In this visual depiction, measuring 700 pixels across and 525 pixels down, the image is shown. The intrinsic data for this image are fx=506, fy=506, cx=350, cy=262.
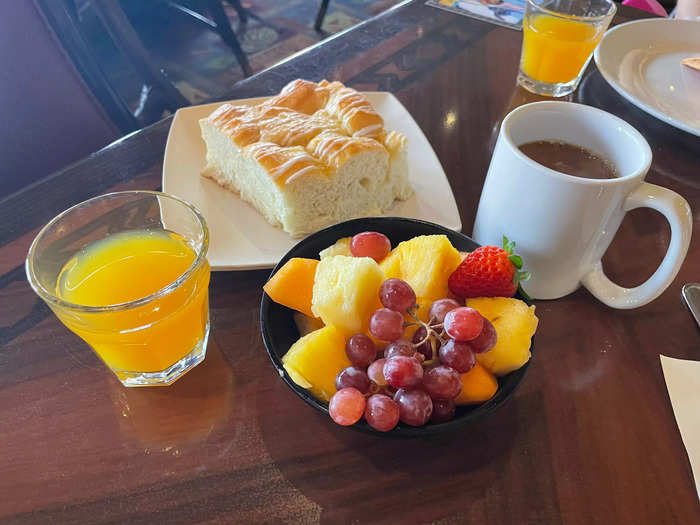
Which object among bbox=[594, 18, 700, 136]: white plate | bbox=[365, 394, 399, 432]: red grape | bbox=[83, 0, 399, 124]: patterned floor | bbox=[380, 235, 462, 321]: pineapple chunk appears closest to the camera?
bbox=[365, 394, 399, 432]: red grape

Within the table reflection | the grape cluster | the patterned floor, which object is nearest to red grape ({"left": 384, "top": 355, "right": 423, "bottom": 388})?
the grape cluster

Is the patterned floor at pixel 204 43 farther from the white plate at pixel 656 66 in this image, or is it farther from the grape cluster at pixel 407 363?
the grape cluster at pixel 407 363

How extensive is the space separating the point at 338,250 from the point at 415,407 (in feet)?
0.82

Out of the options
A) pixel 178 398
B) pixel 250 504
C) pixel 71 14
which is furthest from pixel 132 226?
pixel 71 14

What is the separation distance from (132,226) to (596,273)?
2.16 ft

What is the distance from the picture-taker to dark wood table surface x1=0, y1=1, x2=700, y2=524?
0.53 meters

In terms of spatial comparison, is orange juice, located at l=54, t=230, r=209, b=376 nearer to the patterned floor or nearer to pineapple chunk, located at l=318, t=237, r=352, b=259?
pineapple chunk, located at l=318, t=237, r=352, b=259

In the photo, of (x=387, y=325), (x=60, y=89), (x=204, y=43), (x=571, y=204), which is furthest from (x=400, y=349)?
(x=204, y=43)

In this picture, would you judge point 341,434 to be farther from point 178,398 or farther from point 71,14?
point 71,14

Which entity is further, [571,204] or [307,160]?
[307,160]

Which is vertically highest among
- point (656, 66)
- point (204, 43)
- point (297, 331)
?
point (297, 331)

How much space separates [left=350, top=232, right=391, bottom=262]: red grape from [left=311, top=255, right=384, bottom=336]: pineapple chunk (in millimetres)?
66

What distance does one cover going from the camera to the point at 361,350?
53 centimetres

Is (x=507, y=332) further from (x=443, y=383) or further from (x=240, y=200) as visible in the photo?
(x=240, y=200)
